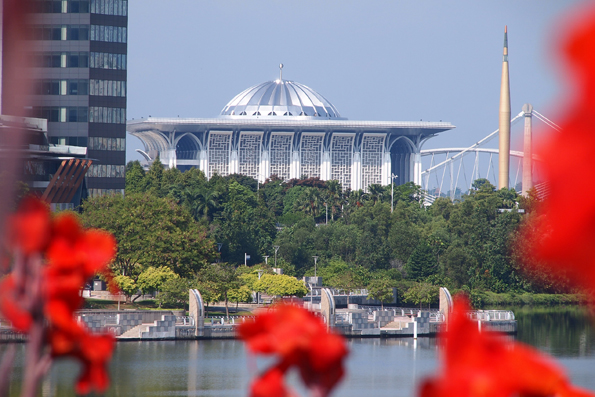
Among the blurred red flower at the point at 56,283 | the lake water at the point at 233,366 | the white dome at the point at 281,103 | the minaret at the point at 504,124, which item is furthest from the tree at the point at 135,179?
the blurred red flower at the point at 56,283

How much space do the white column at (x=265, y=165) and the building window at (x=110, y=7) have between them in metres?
55.7

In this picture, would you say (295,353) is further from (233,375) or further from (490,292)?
(490,292)

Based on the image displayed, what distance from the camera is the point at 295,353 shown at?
1719mm

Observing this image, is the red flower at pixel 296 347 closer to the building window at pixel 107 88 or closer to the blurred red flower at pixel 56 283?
the blurred red flower at pixel 56 283

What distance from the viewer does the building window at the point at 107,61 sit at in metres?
52.8

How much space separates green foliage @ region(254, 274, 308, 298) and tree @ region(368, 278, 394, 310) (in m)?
6.28

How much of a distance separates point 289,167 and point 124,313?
76748 mm

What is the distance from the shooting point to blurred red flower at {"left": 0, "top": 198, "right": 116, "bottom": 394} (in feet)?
6.10

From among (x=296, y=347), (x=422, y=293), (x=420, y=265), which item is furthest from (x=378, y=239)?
(x=296, y=347)

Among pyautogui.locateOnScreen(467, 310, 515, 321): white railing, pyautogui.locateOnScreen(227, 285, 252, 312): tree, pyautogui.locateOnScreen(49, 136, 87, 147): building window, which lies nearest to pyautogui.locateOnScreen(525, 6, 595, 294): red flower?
pyautogui.locateOnScreen(227, 285, 252, 312): tree

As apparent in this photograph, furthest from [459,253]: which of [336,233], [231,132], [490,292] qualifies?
[231,132]

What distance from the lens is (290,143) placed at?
109375 mm

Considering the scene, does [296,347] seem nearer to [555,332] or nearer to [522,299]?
[555,332]

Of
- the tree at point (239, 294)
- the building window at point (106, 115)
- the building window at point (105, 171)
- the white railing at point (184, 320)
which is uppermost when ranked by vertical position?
the building window at point (106, 115)
